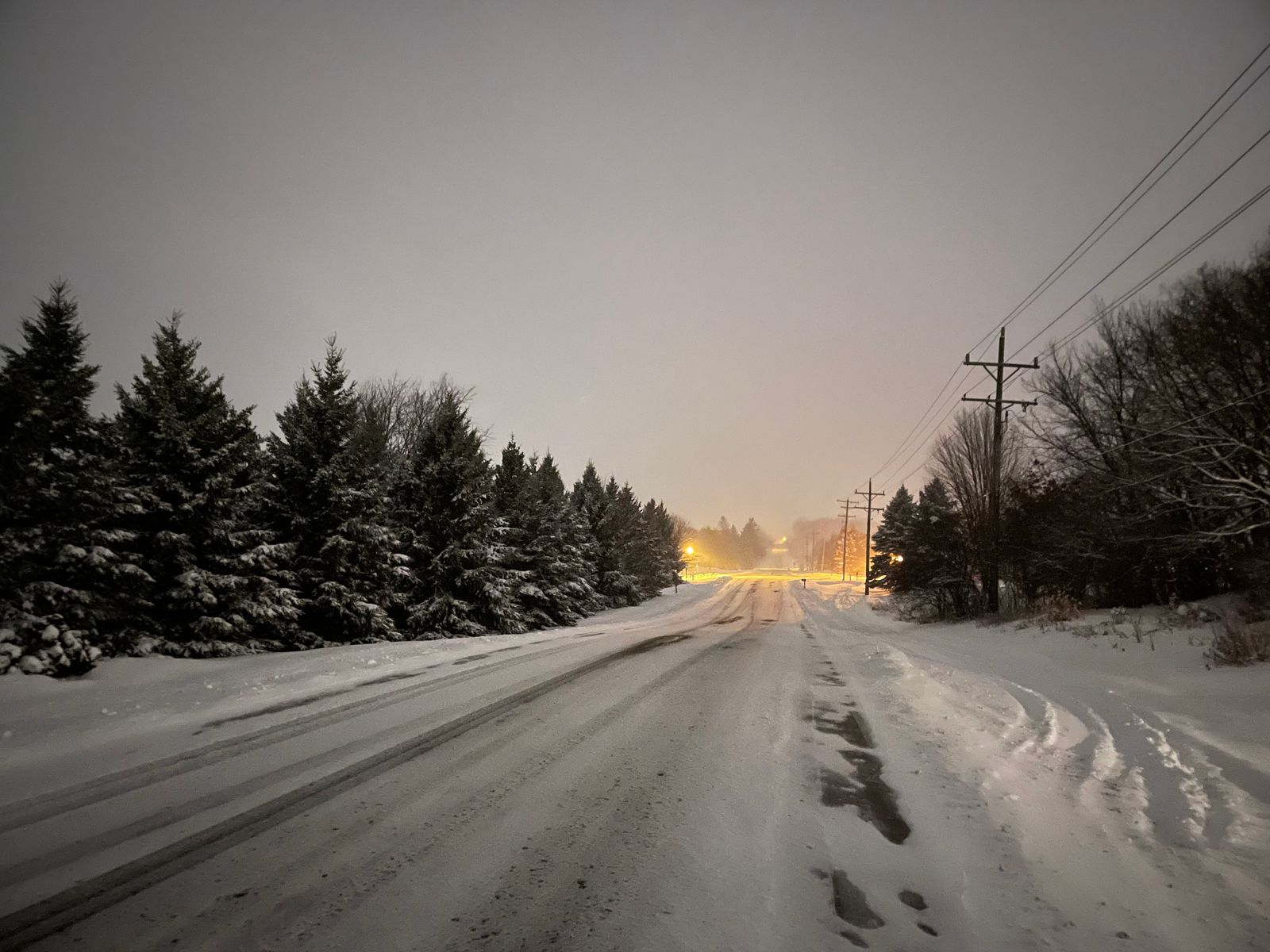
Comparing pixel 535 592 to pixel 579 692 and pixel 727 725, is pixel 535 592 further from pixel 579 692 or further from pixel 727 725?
pixel 727 725

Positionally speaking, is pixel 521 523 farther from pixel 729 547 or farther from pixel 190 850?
pixel 729 547

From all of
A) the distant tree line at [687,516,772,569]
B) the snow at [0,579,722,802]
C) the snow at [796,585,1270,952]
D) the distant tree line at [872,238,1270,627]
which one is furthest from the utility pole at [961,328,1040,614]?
the distant tree line at [687,516,772,569]

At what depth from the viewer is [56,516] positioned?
8.80 meters

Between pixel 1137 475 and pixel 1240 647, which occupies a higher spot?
pixel 1137 475

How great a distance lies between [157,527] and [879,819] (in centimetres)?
1386

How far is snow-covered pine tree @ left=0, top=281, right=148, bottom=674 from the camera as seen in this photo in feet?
26.3

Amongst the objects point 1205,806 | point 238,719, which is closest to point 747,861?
point 1205,806

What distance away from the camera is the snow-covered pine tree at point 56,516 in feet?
26.3

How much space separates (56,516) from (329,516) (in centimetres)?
536

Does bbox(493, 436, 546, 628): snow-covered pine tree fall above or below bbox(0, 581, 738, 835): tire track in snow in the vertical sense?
above

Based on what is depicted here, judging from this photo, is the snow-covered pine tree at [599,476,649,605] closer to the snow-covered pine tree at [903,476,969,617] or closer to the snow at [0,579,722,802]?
the snow-covered pine tree at [903,476,969,617]

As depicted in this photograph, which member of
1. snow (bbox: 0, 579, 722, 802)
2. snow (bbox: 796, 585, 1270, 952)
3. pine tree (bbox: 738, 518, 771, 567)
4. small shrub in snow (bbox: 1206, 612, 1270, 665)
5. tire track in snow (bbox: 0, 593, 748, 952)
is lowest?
snow (bbox: 0, 579, 722, 802)

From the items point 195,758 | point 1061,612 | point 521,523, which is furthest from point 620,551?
point 195,758

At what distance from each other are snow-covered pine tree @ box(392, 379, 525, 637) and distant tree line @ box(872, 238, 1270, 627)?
15.2 m
